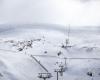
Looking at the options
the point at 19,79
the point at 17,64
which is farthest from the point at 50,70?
the point at 19,79

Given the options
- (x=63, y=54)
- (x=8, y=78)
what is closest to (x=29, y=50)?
(x=63, y=54)

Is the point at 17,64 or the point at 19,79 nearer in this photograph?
the point at 19,79

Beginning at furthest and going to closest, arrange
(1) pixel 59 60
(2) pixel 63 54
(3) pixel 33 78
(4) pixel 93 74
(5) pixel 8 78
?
1. (2) pixel 63 54
2. (1) pixel 59 60
3. (4) pixel 93 74
4. (3) pixel 33 78
5. (5) pixel 8 78

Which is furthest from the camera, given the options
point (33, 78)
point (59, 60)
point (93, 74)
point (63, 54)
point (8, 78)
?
point (63, 54)

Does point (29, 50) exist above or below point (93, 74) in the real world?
above

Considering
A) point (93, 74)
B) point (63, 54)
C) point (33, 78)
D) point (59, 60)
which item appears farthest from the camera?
point (63, 54)

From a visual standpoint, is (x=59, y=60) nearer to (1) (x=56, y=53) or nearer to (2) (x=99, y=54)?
(1) (x=56, y=53)

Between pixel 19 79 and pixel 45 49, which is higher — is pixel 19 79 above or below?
below

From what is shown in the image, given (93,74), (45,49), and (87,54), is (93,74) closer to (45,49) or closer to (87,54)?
(87,54)

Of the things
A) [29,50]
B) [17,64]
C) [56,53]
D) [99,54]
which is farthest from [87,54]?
[17,64]

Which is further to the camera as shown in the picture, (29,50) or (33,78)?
(29,50)
